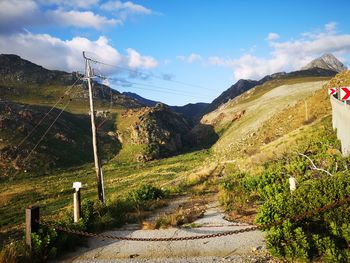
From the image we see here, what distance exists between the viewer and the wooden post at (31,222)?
34.3 feet

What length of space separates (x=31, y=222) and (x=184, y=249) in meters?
4.39

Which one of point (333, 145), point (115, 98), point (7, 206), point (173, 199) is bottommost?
point (7, 206)

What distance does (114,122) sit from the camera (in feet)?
332

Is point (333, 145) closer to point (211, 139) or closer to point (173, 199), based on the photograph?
point (173, 199)

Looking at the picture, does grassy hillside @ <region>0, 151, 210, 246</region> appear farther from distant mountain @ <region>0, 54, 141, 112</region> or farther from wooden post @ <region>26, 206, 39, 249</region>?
distant mountain @ <region>0, 54, 141, 112</region>

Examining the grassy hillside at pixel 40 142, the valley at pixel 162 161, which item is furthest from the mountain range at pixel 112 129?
the valley at pixel 162 161

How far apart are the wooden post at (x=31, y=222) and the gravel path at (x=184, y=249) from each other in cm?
120

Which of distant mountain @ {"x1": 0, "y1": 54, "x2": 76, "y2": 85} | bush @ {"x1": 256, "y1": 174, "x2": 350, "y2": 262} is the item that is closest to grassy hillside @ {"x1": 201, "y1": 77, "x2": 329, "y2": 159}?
bush @ {"x1": 256, "y1": 174, "x2": 350, "y2": 262}

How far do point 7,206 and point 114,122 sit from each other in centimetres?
6289

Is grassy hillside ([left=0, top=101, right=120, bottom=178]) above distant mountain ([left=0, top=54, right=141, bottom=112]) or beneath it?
beneath

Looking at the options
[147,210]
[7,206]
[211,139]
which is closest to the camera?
[147,210]

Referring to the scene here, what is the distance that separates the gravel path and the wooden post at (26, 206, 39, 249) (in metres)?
1.20

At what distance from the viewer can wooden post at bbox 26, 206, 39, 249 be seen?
10461 mm

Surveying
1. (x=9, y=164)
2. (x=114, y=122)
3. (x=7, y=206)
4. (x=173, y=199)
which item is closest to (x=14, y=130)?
(x=9, y=164)
